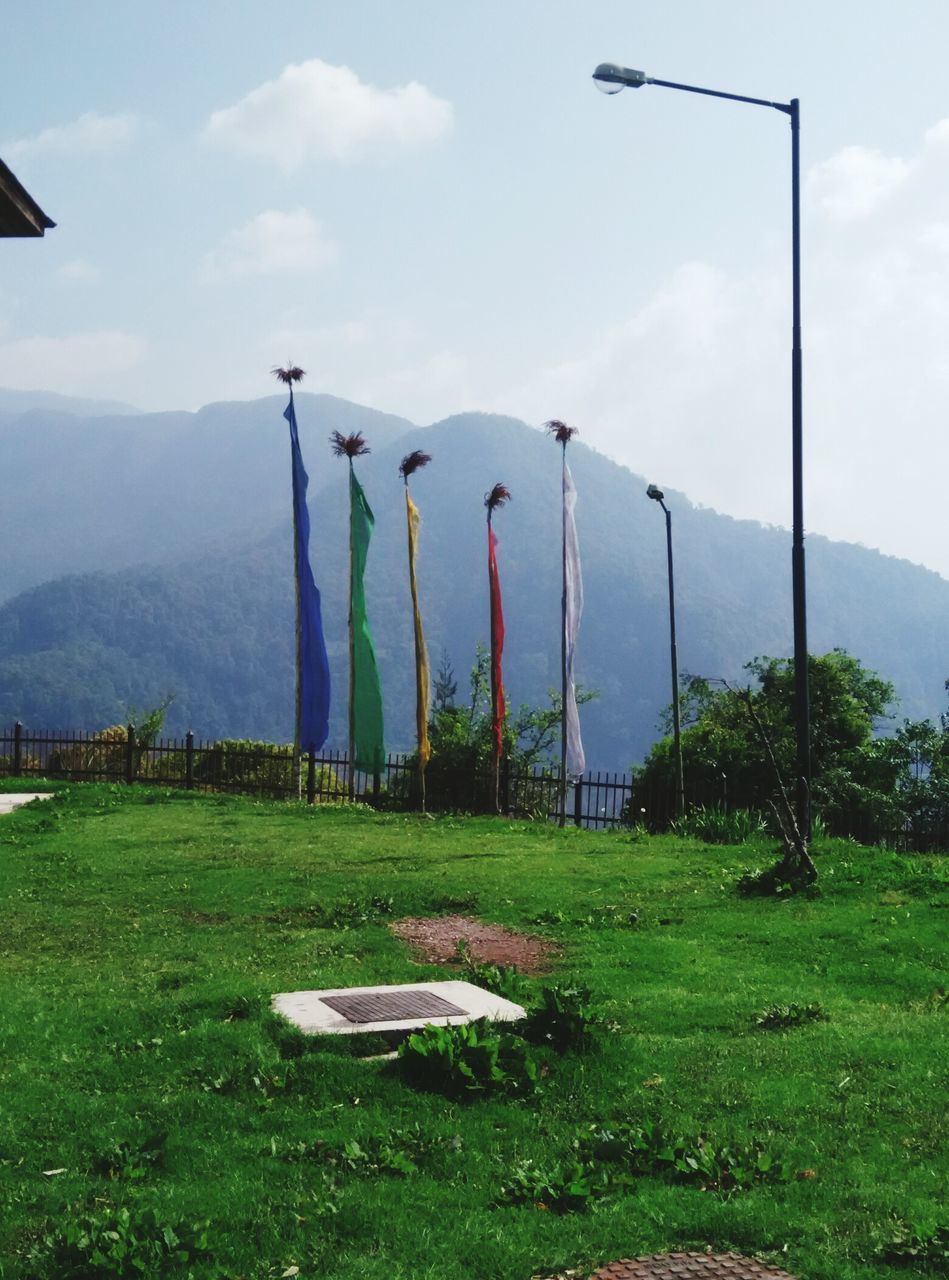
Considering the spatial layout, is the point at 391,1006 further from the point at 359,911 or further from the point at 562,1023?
the point at 359,911

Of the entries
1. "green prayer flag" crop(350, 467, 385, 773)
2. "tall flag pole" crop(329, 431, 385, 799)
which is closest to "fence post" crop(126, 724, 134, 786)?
"tall flag pole" crop(329, 431, 385, 799)

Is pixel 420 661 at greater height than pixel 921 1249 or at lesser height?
greater

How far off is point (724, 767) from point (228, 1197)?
3267 cm

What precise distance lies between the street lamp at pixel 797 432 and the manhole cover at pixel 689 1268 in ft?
32.5

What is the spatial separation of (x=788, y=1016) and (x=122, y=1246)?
4.60m

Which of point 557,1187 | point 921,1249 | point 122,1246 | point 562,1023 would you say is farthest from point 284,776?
point 921,1249

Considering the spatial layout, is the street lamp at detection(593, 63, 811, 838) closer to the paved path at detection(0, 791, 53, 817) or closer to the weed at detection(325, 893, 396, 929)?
the weed at detection(325, 893, 396, 929)

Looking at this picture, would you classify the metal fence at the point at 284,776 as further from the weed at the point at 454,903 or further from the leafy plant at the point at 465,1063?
the leafy plant at the point at 465,1063

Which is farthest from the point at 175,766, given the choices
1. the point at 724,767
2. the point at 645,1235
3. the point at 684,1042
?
the point at 645,1235

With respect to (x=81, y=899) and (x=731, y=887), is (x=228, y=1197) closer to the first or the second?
(x=81, y=899)

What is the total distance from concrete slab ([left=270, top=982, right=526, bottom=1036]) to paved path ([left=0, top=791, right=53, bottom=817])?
47.1ft

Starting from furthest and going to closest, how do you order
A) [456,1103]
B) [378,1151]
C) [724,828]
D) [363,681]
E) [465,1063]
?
[363,681]
[724,828]
[465,1063]
[456,1103]
[378,1151]

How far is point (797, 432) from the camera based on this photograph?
50.0 ft

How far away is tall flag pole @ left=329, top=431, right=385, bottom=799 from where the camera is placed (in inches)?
1071
